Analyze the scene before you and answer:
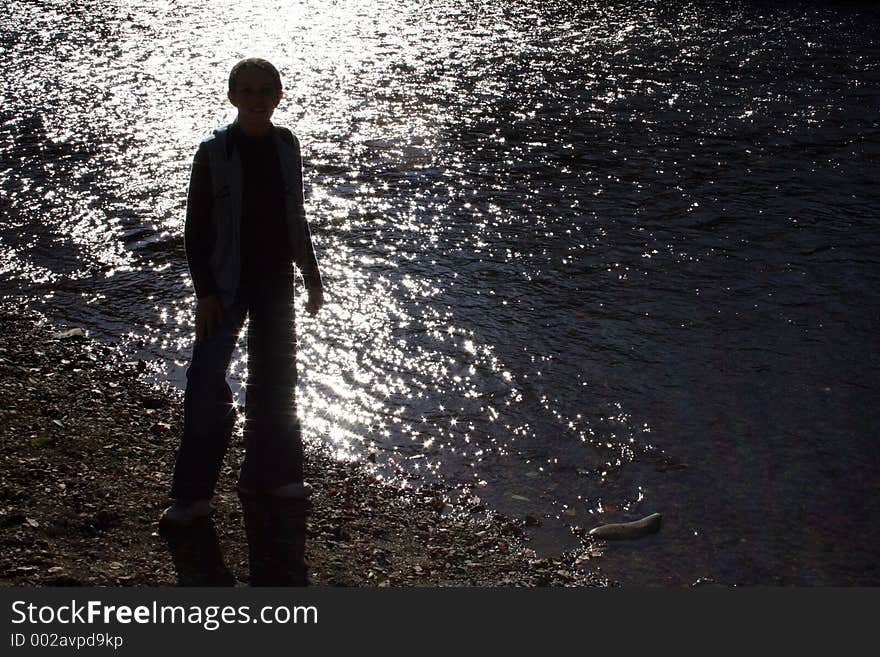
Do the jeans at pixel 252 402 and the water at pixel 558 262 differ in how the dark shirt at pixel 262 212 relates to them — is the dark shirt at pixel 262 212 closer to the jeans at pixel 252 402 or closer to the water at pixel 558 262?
the jeans at pixel 252 402

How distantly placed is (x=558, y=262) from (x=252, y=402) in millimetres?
4600

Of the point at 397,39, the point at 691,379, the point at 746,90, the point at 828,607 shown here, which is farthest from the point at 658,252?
the point at 397,39

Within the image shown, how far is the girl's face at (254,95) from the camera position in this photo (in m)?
4.89

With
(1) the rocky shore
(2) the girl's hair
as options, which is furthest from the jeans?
(2) the girl's hair

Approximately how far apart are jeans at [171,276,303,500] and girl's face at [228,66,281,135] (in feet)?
2.64

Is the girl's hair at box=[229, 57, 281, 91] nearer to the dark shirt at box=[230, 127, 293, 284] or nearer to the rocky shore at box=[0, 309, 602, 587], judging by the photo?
the dark shirt at box=[230, 127, 293, 284]

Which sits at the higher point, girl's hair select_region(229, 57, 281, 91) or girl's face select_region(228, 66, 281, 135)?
girl's hair select_region(229, 57, 281, 91)

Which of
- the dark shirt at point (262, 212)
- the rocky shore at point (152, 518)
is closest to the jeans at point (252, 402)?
the dark shirt at point (262, 212)

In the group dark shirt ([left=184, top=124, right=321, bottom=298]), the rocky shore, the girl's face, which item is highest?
the girl's face

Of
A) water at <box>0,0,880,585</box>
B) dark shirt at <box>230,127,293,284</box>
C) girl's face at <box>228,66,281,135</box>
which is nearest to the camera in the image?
girl's face at <box>228,66,281,135</box>

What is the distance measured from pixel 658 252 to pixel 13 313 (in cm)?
545

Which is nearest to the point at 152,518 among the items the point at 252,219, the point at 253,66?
the point at 252,219

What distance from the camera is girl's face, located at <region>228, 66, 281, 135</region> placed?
16.0 ft

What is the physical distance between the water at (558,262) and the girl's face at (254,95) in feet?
7.18
